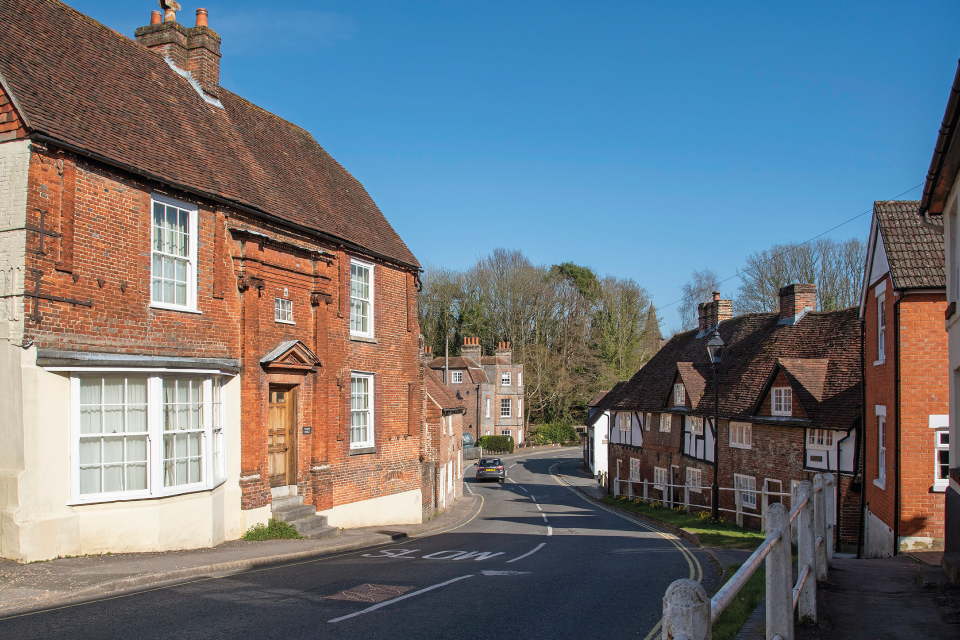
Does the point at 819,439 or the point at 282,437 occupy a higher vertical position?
the point at 282,437

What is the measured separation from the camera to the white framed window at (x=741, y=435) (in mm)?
26609

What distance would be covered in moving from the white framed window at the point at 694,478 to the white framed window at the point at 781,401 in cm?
613

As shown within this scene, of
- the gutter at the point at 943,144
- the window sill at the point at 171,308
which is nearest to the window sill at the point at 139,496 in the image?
the window sill at the point at 171,308

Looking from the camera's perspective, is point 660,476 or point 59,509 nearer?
point 59,509

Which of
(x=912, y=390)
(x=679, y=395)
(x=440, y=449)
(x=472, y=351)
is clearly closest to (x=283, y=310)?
(x=440, y=449)

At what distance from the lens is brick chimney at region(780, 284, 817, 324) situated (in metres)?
30.2

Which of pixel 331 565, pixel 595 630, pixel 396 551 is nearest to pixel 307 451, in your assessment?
pixel 396 551

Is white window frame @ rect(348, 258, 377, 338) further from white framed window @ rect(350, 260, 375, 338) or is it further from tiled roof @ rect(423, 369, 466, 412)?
tiled roof @ rect(423, 369, 466, 412)

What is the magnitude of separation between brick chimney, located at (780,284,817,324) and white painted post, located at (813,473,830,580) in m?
23.0

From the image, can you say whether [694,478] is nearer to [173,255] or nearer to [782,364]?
[782,364]

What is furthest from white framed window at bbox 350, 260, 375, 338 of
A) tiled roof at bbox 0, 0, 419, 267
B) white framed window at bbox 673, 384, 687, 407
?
white framed window at bbox 673, 384, 687, 407

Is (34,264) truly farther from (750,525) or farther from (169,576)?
(750,525)

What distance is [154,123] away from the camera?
14.9 meters

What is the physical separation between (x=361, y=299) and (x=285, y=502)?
622cm
